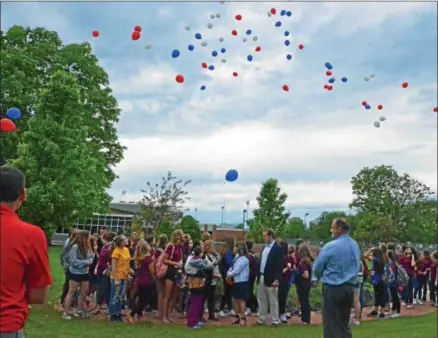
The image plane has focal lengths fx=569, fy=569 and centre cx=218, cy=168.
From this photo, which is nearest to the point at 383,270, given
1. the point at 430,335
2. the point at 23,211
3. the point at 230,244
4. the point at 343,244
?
the point at 430,335

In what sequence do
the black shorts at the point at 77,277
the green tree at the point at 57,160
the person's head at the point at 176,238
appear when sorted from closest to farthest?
1. the black shorts at the point at 77,277
2. the person's head at the point at 176,238
3. the green tree at the point at 57,160

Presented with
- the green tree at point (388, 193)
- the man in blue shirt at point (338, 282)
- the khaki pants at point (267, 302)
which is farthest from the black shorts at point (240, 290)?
the green tree at point (388, 193)

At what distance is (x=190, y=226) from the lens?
31.6m

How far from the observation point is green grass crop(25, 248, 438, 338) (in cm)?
991

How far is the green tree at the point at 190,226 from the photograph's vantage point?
30609 millimetres

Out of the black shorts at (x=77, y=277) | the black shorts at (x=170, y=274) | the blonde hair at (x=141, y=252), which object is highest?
the blonde hair at (x=141, y=252)

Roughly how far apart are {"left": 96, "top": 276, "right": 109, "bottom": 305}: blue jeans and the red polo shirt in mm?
9272

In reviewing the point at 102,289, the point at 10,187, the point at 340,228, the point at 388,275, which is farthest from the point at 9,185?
the point at 388,275

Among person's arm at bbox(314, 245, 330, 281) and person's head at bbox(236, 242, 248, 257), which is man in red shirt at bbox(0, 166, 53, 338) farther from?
person's head at bbox(236, 242, 248, 257)

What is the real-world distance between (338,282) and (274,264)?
14.9 feet

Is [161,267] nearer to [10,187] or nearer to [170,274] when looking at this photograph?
[170,274]

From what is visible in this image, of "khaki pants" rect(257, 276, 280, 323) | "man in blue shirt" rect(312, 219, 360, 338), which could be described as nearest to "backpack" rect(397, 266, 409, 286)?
"khaki pants" rect(257, 276, 280, 323)

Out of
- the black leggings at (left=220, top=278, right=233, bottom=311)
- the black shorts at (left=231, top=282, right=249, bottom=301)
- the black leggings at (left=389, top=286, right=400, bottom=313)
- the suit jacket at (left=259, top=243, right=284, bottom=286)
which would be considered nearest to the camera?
the suit jacket at (left=259, top=243, right=284, bottom=286)

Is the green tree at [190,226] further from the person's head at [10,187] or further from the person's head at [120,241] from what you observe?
the person's head at [10,187]
